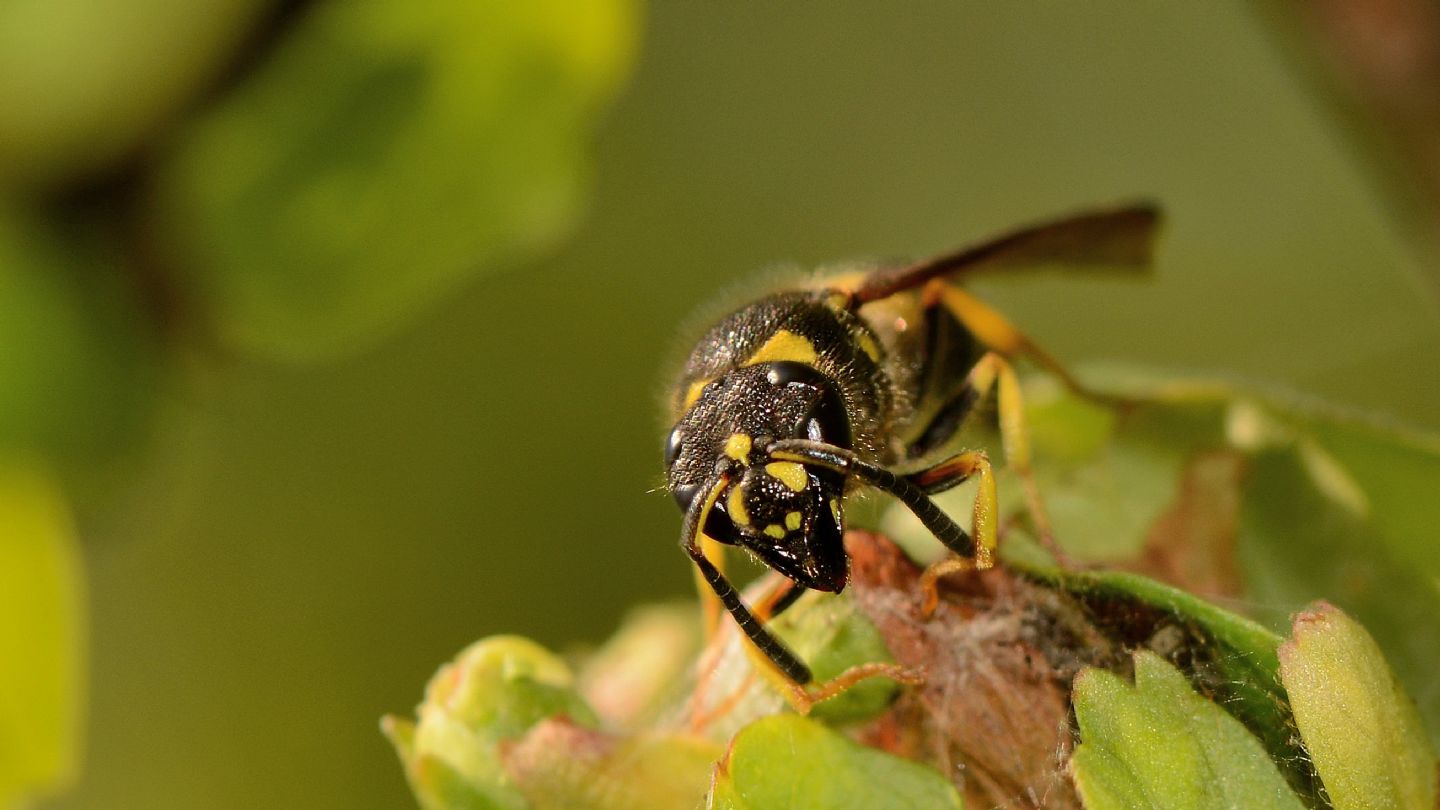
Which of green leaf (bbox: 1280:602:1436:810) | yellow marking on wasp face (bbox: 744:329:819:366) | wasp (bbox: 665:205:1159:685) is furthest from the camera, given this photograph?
yellow marking on wasp face (bbox: 744:329:819:366)

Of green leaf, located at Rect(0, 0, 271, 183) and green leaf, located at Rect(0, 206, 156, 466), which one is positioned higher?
green leaf, located at Rect(0, 0, 271, 183)

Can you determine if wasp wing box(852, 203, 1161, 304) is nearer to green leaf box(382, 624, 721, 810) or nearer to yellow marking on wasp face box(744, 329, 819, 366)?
yellow marking on wasp face box(744, 329, 819, 366)

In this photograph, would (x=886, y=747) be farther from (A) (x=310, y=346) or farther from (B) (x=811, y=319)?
(A) (x=310, y=346)

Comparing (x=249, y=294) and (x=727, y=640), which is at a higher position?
(x=249, y=294)

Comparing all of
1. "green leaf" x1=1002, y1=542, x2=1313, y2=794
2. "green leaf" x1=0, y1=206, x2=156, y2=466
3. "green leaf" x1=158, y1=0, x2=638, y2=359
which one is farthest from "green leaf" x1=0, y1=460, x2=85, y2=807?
"green leaf" x1=1002, y1=542, x2=1313, y2=794

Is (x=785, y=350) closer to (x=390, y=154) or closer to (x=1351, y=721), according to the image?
(x=1351, y=721)

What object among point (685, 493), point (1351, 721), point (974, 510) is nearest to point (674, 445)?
point (685, 493)

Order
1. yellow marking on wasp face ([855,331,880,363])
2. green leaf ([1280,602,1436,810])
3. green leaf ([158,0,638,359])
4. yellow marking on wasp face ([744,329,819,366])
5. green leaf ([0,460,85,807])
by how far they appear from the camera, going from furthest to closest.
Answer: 1. green leaf ([158,0,638,359])
2. green leaf ([0,460,85,807])
3. yellow marking on wasp face ([855,331,880,363])
4. yellow marking on wasp face ([744,329,819,366])
5. green leaf ([1280,602,1436,810])

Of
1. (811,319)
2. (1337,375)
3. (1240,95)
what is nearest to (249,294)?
(811,319)

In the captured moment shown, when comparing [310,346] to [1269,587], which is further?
[310,346]

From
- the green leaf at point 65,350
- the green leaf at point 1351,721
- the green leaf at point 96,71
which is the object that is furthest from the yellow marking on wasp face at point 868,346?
the green leaf at point 65,350
